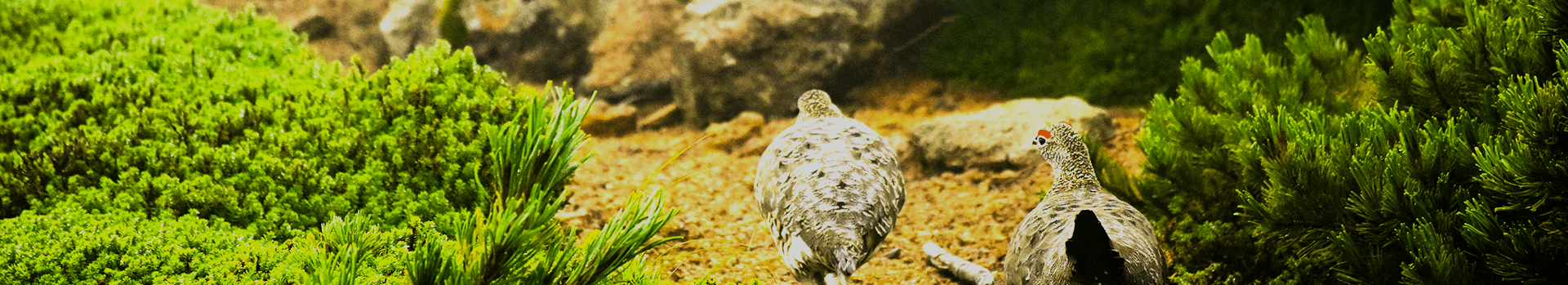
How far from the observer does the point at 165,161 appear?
15.3 feet

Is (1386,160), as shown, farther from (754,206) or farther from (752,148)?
(752,148)

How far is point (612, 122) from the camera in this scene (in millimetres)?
8359

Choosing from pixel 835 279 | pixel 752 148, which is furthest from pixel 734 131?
pixel 835 279

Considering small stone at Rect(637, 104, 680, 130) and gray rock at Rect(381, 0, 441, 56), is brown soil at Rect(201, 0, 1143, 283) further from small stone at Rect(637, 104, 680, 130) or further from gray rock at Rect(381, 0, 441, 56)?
gray rock at Rect(381, 0, 441, 56)

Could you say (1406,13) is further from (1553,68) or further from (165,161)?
(165,161)

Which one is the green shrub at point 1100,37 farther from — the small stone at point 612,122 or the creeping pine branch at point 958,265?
the creeping pine branch at point 958,265

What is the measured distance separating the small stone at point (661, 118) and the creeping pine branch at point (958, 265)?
4.34 m

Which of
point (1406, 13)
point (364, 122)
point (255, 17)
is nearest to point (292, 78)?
point (364, 122)

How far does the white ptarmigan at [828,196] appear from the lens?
11.3 feet

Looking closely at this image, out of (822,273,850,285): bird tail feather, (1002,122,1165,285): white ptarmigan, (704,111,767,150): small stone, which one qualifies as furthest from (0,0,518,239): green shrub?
(1002,122,1165,285): white ptarmigan

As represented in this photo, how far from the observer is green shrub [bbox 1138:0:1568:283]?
9.70 ft

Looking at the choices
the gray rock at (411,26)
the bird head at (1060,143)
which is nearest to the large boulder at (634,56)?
the gray rock at (411,26)

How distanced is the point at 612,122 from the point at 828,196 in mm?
5084

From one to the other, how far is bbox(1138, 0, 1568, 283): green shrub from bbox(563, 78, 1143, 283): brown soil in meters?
1.12
